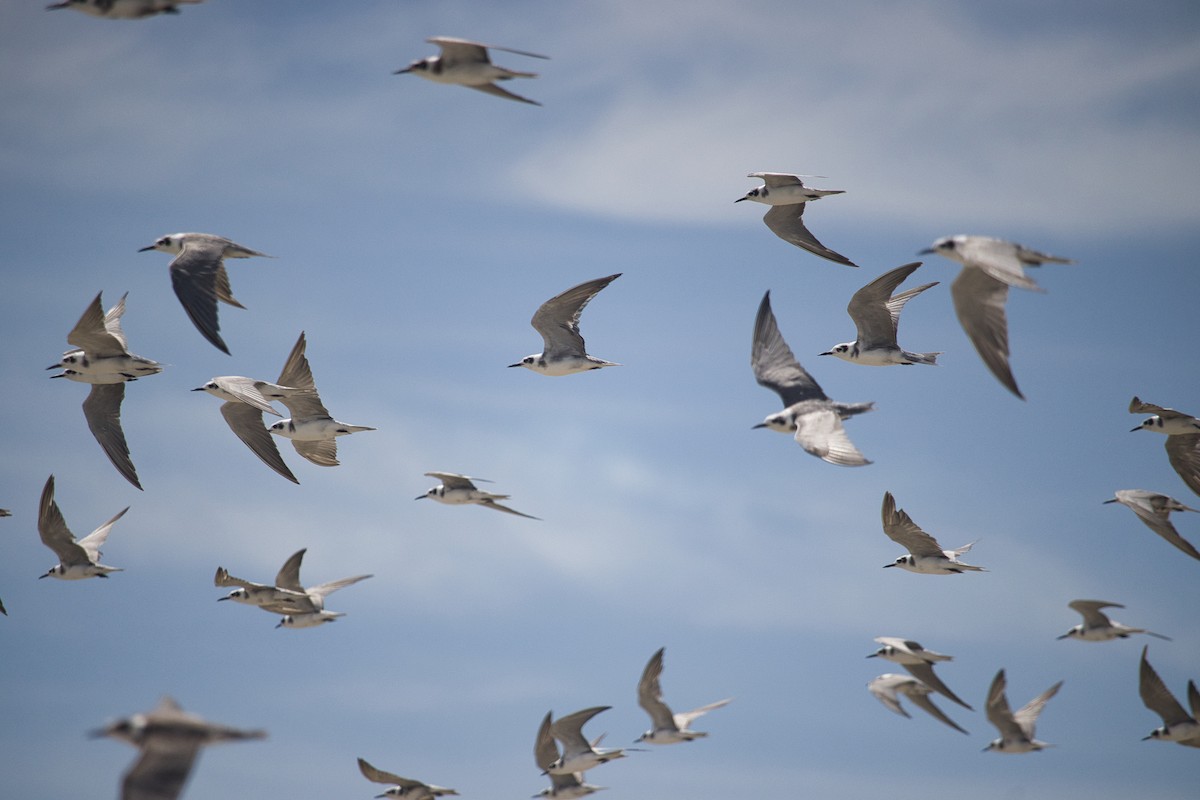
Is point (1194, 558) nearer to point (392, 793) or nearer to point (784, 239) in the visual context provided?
point (784, 239)

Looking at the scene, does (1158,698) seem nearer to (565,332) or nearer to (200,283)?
(565,332)

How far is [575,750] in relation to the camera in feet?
86.0

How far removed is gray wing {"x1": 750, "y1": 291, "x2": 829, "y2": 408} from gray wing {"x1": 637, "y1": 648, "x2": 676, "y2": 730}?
524 cm

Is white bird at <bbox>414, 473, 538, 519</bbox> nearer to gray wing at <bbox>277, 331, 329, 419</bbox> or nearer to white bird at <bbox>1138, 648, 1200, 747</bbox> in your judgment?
gray wing at <bbox>277, 331, 329, 419</bbox>

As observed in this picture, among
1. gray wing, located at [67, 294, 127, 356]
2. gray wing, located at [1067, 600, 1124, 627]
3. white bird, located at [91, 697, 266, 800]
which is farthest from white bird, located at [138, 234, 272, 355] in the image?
gray wing, located at [1067, 600, 1124, 627]

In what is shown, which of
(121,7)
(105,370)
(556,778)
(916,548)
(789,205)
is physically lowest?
(556,778)

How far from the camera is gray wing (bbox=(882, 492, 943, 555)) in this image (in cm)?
2523

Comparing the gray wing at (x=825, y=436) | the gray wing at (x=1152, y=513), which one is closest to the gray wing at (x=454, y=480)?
the gray wing at (x=825, y=436)

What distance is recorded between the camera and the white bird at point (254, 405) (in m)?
26.2

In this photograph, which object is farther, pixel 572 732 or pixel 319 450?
pixel 319 450

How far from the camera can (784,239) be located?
28.6m

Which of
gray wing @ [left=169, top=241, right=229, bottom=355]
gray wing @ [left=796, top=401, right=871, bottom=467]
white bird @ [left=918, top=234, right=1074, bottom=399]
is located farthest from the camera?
gray wing @ [left=169, top=241, right=229, bottom=355]

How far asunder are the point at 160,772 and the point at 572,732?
37.2 feet

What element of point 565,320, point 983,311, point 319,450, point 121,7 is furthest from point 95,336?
point 983,311
